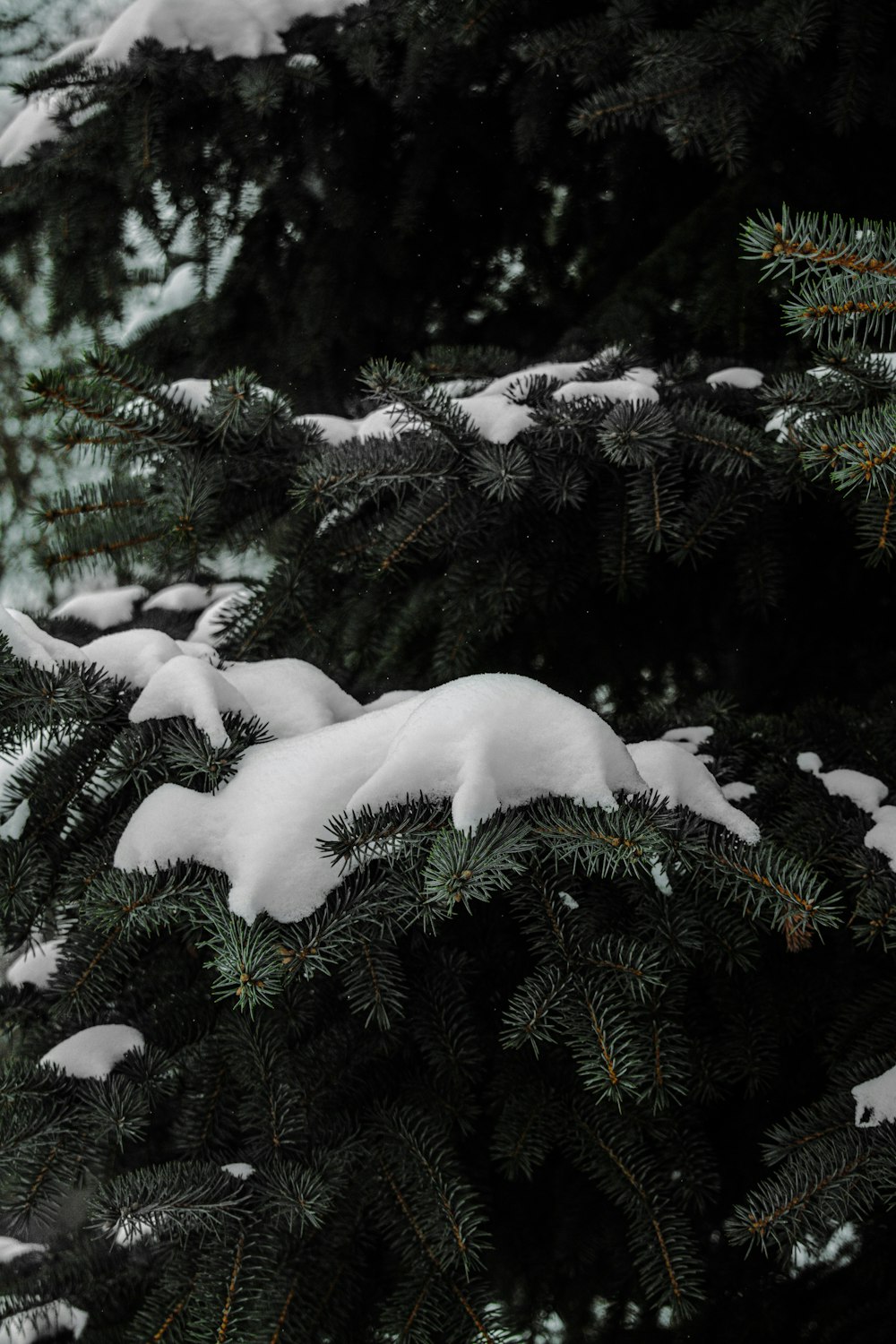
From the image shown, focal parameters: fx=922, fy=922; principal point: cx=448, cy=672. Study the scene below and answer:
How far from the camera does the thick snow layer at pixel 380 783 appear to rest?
91 cm

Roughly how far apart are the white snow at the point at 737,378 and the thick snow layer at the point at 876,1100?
43.2 inches

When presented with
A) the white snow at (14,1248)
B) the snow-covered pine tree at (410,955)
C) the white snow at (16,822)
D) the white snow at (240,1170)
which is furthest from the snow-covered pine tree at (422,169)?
the white snow at (14,1248)

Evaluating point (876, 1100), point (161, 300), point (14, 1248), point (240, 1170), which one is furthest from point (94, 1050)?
point (161, 300)

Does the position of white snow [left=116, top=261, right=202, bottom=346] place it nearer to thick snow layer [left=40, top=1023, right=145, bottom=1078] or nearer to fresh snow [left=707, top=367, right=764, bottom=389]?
fresh snow [left=707, top=367, right=764, bottom=389]

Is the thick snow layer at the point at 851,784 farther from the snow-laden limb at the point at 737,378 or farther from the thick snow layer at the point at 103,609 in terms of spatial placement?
the thick snow layer at the point at 103,609

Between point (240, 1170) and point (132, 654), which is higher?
point (132, 654)

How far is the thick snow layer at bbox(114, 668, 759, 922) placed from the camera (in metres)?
0.91

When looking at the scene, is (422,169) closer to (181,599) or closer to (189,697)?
(181,599)

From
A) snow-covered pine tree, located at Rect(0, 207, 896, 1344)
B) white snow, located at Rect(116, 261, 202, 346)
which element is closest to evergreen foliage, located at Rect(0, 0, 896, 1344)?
snow-covered pine tree, located at Rect(0, 207, 896, 1344)

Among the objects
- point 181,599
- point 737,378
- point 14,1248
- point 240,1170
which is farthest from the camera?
point 181,599

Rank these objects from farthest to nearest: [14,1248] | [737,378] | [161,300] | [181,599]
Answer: [161,300], [181,599], [737,378], [14,1248]

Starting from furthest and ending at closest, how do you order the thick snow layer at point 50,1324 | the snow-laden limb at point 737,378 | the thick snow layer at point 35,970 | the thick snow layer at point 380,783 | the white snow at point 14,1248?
the snow-laden limb at point 737,378 → the white snow at point 14,1248 → the thick snow layer at point 35,970 → the thick snow layer at point 50,1324 → the thick snow layer at point 380,783

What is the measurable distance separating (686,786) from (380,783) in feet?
1.23

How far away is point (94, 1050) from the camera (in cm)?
109
